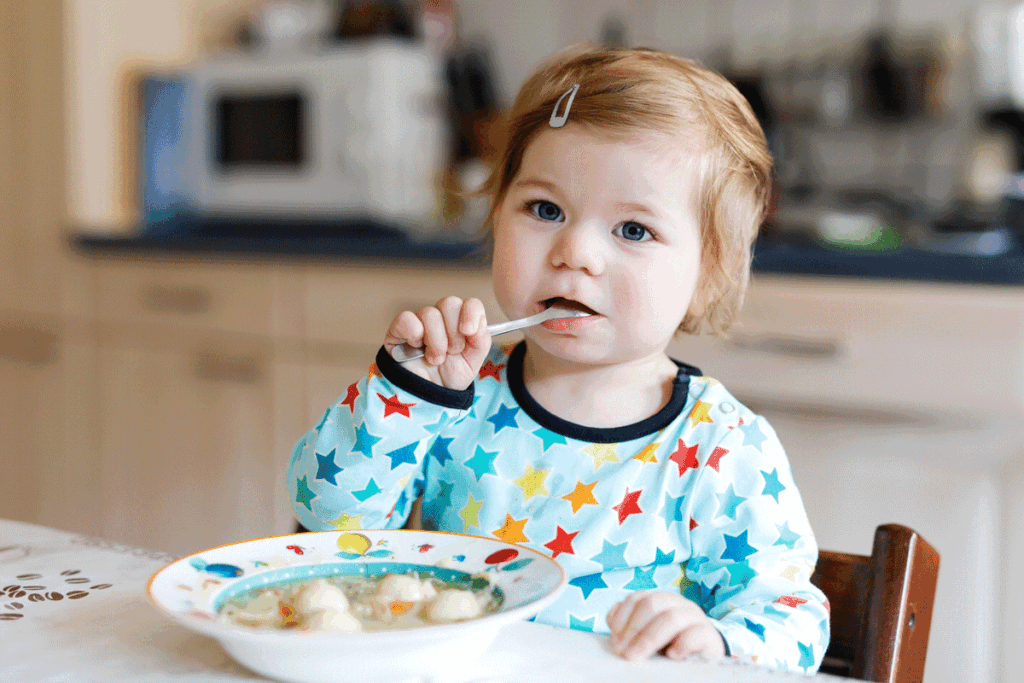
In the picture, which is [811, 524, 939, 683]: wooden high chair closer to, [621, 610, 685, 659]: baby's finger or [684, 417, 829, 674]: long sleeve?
[684, 417, 829, 674]: long sleeve

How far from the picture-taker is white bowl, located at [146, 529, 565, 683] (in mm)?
390

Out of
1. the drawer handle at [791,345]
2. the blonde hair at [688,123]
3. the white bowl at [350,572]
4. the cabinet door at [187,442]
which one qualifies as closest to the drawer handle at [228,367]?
the cabinet door at [187,442]

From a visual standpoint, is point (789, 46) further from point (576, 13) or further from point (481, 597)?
point (481, 597)

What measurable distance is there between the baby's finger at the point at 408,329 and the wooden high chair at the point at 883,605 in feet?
1.04

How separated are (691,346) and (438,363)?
91 centimetres

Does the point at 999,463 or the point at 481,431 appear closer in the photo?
the point at 481,431

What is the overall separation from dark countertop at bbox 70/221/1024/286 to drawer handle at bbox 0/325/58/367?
0.24 metres

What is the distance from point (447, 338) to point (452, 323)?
0.01 m

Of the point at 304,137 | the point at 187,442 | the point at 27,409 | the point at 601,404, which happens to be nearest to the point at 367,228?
the point at 304,137

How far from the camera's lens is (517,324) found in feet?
2.14

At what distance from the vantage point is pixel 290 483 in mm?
731

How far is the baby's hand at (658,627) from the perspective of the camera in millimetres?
477

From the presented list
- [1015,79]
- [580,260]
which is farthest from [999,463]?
[580,260]

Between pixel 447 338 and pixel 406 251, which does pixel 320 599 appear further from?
pixel 406 251
